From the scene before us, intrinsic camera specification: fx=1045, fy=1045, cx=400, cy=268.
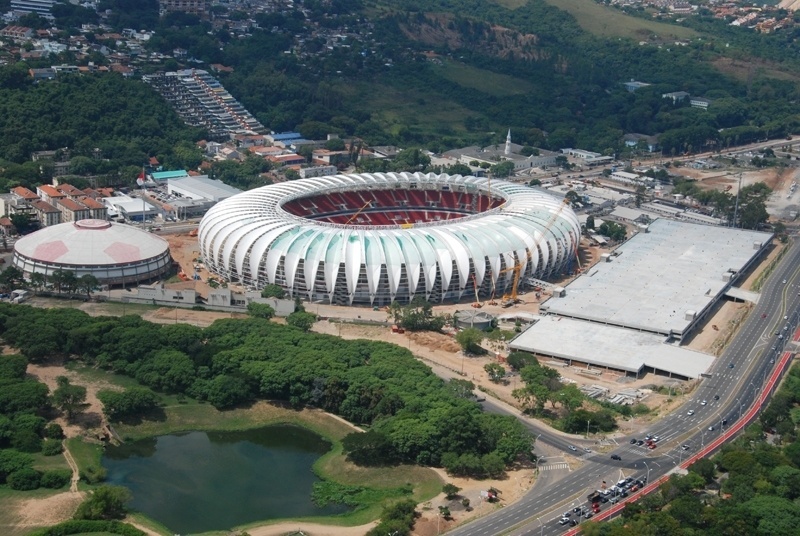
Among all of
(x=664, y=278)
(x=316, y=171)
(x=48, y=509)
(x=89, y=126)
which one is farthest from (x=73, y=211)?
(x=664, y=278)

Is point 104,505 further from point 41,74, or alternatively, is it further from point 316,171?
point 41,74

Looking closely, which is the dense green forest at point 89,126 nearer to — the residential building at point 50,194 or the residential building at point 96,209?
the residential building at point 50,194

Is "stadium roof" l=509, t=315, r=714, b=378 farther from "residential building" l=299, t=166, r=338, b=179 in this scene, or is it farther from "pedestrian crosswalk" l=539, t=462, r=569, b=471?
"residential building" l=299, t=166, r=338, b=179

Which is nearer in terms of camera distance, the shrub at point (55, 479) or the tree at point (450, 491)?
the tree at point (450, 491)

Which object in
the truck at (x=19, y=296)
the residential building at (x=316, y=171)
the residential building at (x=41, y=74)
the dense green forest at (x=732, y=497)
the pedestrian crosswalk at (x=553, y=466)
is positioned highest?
the dense green forest at (x=732, y=497)

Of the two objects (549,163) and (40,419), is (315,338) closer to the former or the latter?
(40,419)

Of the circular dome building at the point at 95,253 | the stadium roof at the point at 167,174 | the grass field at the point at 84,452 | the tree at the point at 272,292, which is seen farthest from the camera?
the stadium roof at the point at 167,174

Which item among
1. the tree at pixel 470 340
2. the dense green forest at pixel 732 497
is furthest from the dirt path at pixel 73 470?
the tree at pixel 470 340
